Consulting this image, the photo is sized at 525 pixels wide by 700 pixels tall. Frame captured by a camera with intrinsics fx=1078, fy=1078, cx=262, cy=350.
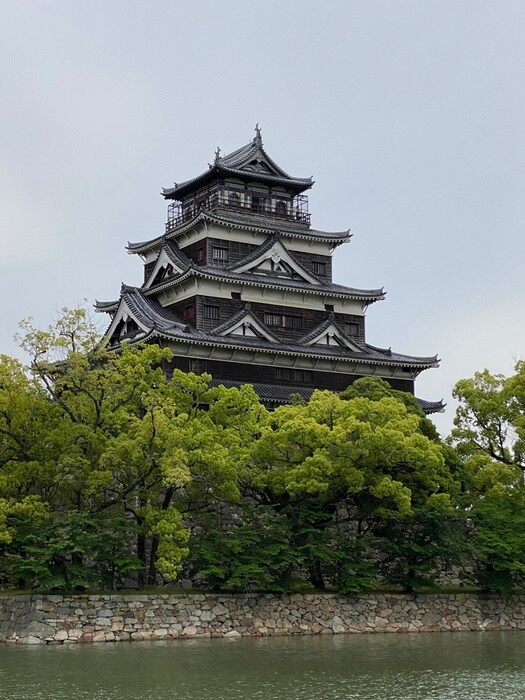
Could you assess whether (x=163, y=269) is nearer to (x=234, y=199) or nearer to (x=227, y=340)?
(x=234, y=199)

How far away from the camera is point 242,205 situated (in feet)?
146

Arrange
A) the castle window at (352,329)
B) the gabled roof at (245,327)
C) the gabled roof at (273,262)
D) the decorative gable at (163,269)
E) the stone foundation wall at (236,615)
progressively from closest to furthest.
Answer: the stone foundation wall at (236,615), the gabled roof at (245,327), the gabled roof at (273,262), the decorative gable at (163,269), the castle window at (352,329)

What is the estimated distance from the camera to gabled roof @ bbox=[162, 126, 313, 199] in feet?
145

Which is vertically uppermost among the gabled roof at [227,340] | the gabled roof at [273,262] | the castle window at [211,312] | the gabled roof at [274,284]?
the gabled roof at [273,262]

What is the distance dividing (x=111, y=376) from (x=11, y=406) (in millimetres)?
2879

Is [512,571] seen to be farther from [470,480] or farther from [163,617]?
[163,617]

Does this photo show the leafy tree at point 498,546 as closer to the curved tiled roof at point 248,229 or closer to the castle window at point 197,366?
the castle window at point 197,366

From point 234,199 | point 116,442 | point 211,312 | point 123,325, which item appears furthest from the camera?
point 234,199

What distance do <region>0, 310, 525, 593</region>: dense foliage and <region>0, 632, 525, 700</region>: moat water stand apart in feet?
9.12

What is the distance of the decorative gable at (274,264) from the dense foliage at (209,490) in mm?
11814

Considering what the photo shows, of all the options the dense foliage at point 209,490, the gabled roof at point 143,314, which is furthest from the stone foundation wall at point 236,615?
the gabled roof at point 143,314

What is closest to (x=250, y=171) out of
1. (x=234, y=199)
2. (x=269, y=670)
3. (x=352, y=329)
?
(x=234, y=199)

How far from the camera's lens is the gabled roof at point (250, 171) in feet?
145

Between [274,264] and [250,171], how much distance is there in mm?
4725
